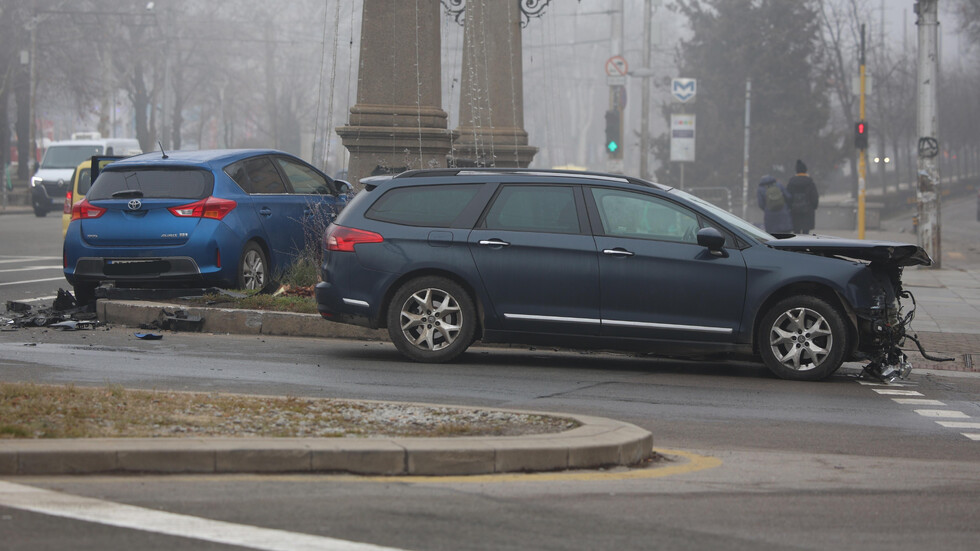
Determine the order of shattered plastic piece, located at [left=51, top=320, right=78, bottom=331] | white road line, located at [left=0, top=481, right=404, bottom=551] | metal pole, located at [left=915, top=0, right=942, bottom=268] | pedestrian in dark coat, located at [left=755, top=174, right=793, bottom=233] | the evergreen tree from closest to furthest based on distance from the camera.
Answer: white road line, located at [left=0, top=481, right=404, bottom=551] < shattered plastic piece, located at [left=51, top=320, right=78, bottom=331] < pedestrian in dark coat, located at [left=755, top=174, right=793, bottom=233] < metal pole, located at [left=915, top=0, right=942, bottom=268] < the evergreen tree

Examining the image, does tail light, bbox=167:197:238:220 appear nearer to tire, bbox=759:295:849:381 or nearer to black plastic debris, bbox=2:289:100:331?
black plastic debris, bbox=2:289:100:331

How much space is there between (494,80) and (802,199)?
6.58 m

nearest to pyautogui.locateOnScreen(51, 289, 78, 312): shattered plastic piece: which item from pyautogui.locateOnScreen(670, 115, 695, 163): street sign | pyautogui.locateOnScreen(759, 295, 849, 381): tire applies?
pyautogui.locateOnScreen(759, 295, 849, 381): tire

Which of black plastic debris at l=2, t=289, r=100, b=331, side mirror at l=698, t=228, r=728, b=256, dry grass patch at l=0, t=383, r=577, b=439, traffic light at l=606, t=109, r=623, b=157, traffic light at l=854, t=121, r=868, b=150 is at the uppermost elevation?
traffic light at l=606, t=109, r=623, b=157

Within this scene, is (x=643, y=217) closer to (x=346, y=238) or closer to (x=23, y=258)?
(x=346, y=238)

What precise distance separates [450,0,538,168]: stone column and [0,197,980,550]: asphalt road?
12.6 metres

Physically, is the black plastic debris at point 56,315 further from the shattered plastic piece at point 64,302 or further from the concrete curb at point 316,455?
the concrete curb at point 316,455

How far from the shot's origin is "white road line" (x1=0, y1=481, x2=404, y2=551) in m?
4.86

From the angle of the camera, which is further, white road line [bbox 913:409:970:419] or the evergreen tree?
A: the evergreen tree

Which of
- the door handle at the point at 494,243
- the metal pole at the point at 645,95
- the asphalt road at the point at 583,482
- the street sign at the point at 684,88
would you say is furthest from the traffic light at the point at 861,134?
the door handle at the point at 494,243

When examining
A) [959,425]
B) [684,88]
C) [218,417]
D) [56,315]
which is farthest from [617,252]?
[684,88]

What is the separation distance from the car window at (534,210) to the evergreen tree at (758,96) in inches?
1714

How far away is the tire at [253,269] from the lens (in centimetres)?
1324

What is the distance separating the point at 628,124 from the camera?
4616 inches
